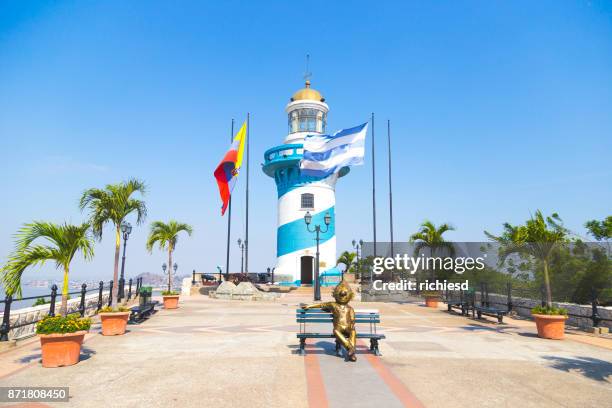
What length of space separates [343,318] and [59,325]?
18.5 feet

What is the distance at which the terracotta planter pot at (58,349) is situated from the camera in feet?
24.4

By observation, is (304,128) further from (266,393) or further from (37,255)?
(266,393)

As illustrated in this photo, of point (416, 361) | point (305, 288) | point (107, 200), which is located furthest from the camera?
point (305, 288)

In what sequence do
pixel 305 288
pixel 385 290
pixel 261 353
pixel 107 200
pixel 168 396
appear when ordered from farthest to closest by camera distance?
pixel 305 288, pixel 385 290, pixel 107 200, pixel 261 353, pixel 168 396

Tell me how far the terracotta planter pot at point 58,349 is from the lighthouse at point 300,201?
25.7 meters

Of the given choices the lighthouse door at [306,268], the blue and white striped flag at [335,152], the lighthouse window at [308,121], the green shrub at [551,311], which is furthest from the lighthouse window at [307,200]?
the green shrub at [551,311]

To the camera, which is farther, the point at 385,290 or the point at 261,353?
the point at 385,290

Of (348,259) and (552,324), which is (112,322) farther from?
(348,259)

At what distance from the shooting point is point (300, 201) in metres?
34.2

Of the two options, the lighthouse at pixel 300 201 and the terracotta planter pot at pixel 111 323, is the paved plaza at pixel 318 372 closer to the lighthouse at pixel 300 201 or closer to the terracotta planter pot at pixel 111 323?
the terracotta planter pot at pixel 111 323

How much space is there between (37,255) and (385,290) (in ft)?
74.1

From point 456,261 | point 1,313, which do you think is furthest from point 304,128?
point 1,313

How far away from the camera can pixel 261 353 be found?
28.8 feet

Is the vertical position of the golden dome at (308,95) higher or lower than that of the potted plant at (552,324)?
higher
